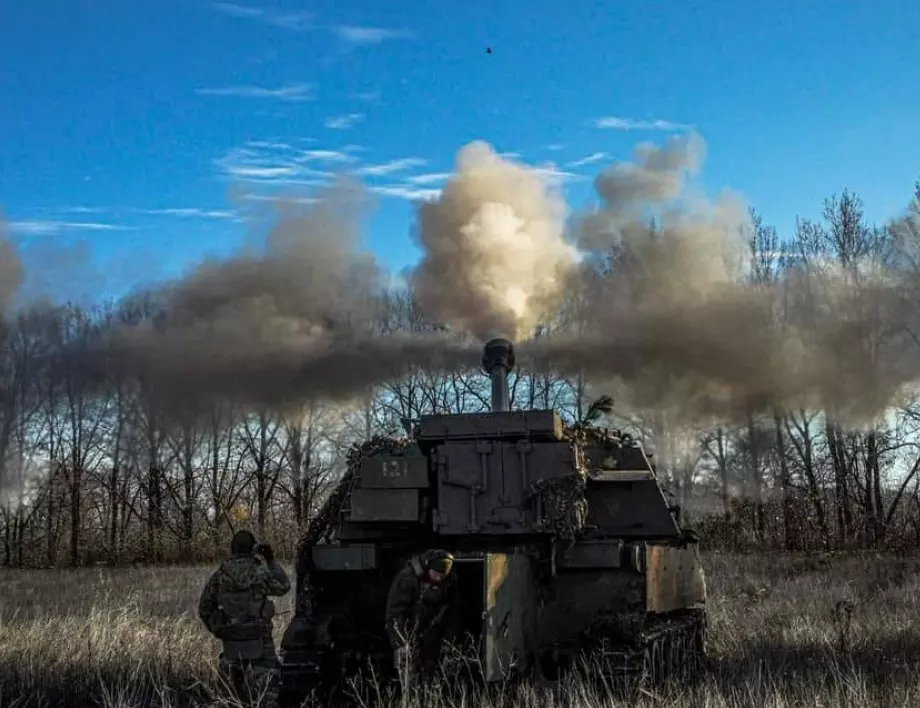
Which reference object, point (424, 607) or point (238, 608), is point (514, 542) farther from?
point (238, 608)

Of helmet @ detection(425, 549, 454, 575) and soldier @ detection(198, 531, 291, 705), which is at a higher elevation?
helmet @ detection(425, 549, 454, 575)

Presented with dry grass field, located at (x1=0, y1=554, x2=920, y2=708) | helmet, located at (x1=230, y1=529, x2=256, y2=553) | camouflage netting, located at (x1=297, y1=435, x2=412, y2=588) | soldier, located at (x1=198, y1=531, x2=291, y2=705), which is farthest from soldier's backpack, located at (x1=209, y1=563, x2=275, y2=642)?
camouflage netting, located at (x1=297, y1=435, x2=412, y2=588)

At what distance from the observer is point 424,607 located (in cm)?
891

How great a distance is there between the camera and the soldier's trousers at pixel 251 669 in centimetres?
848

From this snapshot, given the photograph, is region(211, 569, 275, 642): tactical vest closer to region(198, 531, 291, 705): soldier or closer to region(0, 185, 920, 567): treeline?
region(198, 531, 291, 705): soldier

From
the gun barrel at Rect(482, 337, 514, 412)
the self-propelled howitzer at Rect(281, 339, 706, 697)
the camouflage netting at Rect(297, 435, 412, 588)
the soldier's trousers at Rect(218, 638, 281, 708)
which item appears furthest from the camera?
the gun barrel at Rect(482, 337, 514, 412)

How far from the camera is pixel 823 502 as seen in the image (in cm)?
3081

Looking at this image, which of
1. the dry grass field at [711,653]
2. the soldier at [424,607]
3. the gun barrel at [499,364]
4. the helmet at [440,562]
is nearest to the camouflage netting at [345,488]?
the dry grass field at [711,653]

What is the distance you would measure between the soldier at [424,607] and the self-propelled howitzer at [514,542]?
0.80 feet

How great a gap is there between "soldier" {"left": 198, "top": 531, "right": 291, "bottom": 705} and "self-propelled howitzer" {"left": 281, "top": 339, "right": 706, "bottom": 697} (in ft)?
2.52

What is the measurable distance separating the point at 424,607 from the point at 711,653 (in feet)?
14.5

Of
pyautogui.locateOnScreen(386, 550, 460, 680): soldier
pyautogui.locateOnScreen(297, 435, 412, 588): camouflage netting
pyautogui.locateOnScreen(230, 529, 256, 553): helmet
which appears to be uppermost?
pyautogui.locateOnScreen(297, 435, 412, 588): camouflage netting

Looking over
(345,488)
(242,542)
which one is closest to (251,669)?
(242,542)

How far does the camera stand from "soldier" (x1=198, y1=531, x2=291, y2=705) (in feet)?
28.2
